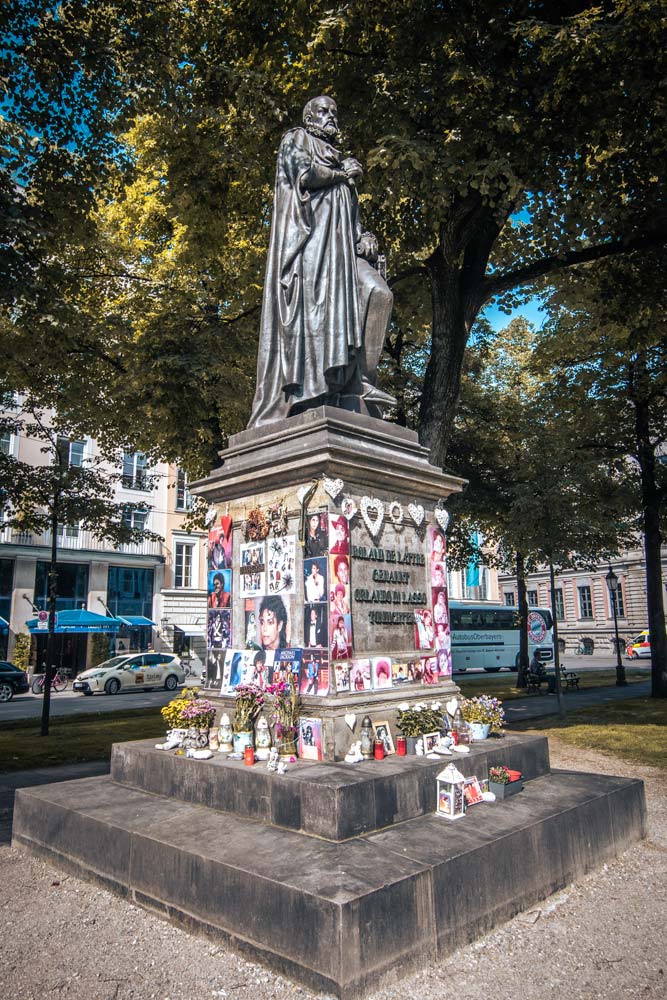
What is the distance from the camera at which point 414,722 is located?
19.9 ft

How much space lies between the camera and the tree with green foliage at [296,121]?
424 inches

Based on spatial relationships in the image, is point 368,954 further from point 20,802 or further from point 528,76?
point 528,76

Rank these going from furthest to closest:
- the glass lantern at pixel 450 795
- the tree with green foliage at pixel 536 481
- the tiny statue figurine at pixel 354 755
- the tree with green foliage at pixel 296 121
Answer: the tree with green foliage at pixel 536 481
the tree with green foliage at pixel 296 121
the tiny statue figurine at pixel 354 755
the glass lantern at pixel 450 795

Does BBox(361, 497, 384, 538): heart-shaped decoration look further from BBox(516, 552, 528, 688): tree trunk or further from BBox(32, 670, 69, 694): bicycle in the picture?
BBox(32, 670, 69, 694): bicycle

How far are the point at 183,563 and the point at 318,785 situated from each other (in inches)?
1702

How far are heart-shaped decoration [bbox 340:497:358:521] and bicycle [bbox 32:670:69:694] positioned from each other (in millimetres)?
28982

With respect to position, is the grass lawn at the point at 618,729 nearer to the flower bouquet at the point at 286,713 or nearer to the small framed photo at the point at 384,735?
the small framed photo at the point at 384,735

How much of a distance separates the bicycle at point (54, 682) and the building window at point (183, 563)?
38.9 feet

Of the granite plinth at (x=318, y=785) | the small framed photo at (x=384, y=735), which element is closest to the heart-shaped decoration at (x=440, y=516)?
the granite plinth at (x=318, y=785)

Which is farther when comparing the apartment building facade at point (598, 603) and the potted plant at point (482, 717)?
the apartment building facade at point (598, 603)

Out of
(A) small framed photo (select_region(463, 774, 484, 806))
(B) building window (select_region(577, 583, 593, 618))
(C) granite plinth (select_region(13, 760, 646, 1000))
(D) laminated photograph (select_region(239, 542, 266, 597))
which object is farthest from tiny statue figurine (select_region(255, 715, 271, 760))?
(B) building window (select_region(577, 583, 593, 618))

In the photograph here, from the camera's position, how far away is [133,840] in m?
5.11

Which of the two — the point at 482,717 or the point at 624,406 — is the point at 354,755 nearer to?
the point at 482,717

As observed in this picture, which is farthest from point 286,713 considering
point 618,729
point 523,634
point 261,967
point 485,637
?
point 485,637
